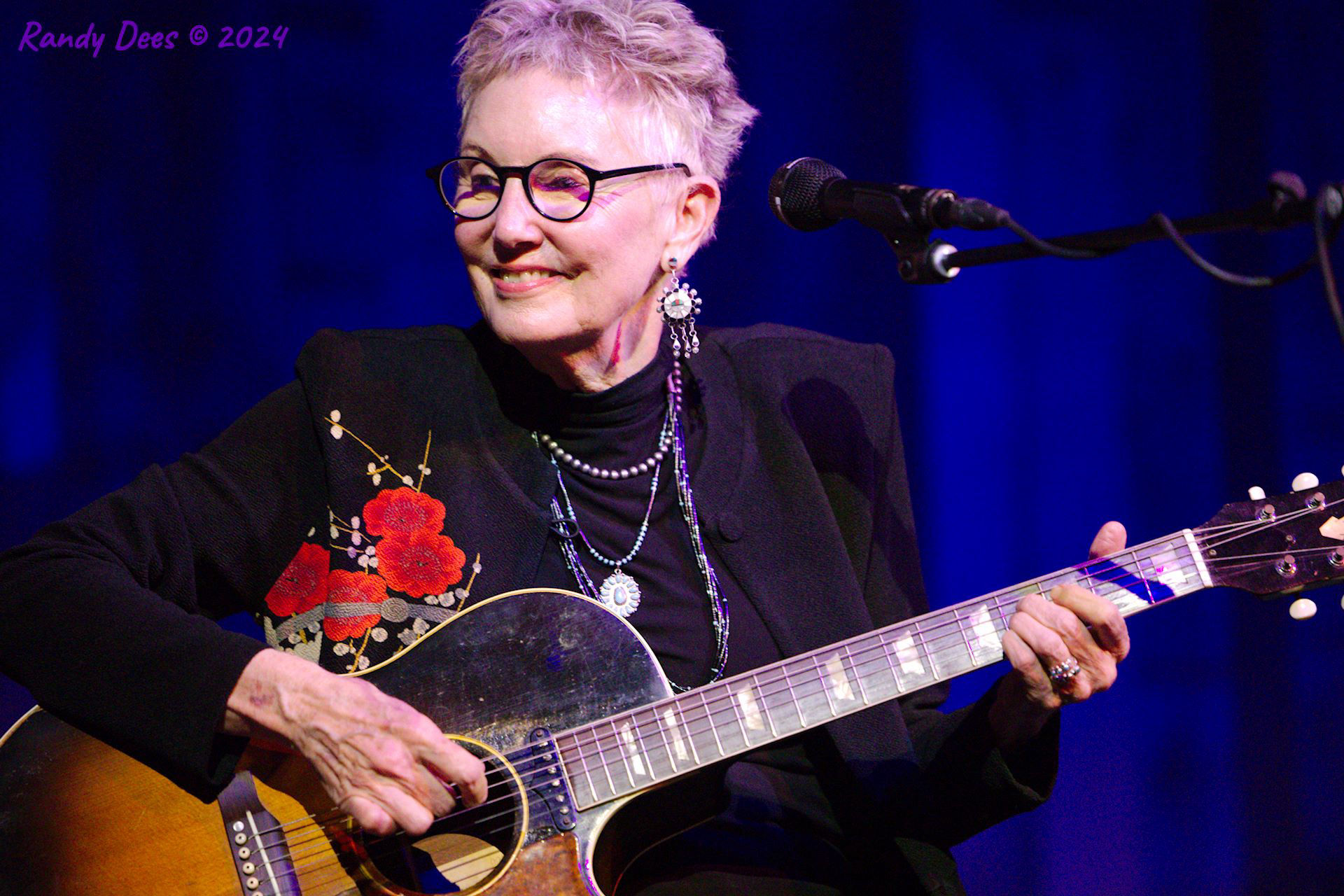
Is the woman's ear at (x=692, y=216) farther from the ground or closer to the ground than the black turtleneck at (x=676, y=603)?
farther from the ground

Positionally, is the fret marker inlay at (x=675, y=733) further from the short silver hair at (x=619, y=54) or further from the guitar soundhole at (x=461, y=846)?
the short silver hair at (x=619, y=54)

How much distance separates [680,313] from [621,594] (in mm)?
491

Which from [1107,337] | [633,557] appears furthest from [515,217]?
[1107,337]

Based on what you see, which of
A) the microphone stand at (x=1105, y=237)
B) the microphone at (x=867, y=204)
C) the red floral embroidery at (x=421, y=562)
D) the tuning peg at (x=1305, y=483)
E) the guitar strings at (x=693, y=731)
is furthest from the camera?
the red floral embroidery at (x=421, y=562)

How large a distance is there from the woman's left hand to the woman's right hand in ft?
2.47

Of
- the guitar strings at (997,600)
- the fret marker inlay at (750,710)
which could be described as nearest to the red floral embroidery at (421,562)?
the guitar strings at (997,600)

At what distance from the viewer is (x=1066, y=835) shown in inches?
115

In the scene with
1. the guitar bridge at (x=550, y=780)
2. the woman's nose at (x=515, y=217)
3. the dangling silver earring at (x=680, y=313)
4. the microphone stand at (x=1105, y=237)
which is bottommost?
the guitar bridge at (x=550, y=780)

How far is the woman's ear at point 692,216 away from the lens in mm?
1940

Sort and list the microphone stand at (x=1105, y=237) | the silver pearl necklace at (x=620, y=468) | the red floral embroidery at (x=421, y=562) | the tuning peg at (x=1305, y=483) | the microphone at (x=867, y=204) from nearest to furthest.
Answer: the microphone stand at (x=1105, y=237), the microphone at (x=867, y=204), the tuning peg at (x=1305, y=483), the red floral embroidery at (x=421, y=562), the silver pearl necklace at (x=620, y=468)

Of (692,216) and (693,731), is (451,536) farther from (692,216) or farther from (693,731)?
(692,216)

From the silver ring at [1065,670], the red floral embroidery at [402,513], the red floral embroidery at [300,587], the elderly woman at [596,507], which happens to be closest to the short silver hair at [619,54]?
the elderly woman at [596,507]

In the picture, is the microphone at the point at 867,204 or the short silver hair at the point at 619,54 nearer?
the microphone at the point at 867,204

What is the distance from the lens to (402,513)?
1.75 m
